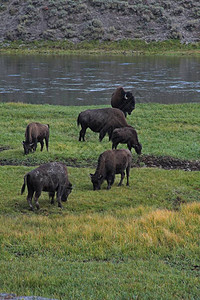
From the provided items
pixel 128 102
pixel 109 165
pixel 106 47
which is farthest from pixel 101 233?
pixel 106 47

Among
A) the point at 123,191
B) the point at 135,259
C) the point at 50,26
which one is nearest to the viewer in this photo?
the point at 135,259

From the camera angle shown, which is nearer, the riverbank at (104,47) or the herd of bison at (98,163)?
the herd of bison at (98,163)

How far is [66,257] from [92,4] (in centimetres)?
7913

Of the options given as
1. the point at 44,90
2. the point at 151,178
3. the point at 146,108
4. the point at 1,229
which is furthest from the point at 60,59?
the point at 1,229

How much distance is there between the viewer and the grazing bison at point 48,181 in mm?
10703

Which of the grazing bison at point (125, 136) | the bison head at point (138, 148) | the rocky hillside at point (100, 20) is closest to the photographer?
the grazing bison at point (125, 136)

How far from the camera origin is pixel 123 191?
12836 millimetres

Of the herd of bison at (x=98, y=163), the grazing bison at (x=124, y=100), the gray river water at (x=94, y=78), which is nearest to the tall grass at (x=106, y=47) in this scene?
the gray river water at (x=94, y=78)

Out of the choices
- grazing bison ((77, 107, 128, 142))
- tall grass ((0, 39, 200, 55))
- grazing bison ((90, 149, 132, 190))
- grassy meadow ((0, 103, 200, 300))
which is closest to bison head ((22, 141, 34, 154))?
grassy meadow ((0, 103, 200, 300))

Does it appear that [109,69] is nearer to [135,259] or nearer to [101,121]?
[101,121]

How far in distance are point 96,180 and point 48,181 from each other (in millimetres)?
2098

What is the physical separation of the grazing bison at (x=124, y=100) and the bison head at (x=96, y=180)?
28.1 ft

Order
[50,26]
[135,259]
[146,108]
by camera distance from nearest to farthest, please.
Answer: [135,259] → [146,108] → [50,26]

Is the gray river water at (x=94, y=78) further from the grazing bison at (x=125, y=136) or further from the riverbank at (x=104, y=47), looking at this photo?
the grazing bison at (x=125, y=136)
